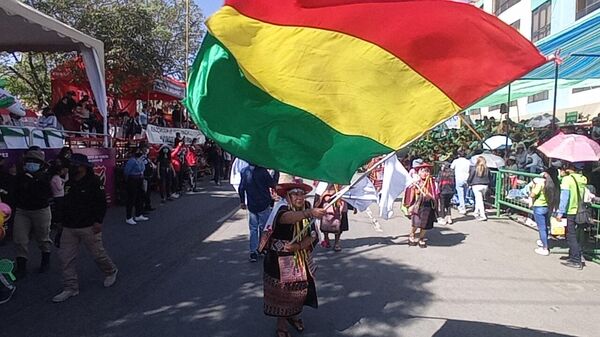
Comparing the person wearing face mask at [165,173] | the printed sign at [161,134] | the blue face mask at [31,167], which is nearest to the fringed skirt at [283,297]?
the blue face mask at [31,167]

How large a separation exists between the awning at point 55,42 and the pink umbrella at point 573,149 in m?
9.76

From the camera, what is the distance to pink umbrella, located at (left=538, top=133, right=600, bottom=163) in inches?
301

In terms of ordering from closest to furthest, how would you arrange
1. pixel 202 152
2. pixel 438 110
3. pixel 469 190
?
pixel 438 110 → pixel 469 190 → pixel 202 152

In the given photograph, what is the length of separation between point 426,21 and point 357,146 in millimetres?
1036

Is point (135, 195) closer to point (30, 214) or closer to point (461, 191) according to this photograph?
point (30, 214)

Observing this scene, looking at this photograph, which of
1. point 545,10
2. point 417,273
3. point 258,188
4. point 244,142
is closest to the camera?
point 244,142

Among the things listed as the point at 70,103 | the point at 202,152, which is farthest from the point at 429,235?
the point at 202,152

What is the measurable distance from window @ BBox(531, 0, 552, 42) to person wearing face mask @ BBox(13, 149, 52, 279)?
27.3 metres

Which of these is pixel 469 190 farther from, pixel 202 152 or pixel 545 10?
pixel 545 10

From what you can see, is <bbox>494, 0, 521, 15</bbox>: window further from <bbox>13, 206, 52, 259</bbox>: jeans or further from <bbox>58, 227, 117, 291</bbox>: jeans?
<bbox>58, 227, 117, 291</bbox>: jeans

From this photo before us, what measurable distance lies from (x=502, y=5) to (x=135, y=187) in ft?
109

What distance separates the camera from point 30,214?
6.67 meters

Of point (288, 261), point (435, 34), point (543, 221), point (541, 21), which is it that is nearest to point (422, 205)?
point (543, 221)

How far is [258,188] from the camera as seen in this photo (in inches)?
293
